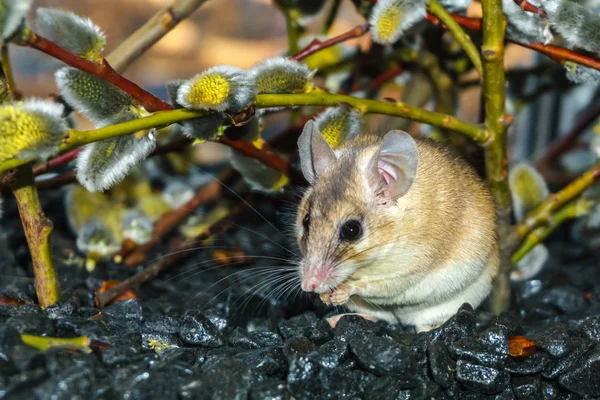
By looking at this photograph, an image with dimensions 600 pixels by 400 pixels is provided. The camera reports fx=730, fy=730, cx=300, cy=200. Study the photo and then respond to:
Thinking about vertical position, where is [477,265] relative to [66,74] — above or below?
below

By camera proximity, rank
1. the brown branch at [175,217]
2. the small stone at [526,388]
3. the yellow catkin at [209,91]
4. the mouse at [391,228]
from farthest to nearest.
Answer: the brown branch at [175,217] < the mouse at [391,228] < the small stone at [526,388] < the yellow catkin at [209,91]

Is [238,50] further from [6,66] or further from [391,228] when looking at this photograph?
[6,66]

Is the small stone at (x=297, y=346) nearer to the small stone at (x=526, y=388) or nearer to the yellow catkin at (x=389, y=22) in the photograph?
the small stone at (x=526, y=388)

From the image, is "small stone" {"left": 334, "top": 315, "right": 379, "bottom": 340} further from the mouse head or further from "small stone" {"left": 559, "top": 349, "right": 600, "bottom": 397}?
"small stone" {"left": 559, "top": 349, "right": 600, "bottom": 397}

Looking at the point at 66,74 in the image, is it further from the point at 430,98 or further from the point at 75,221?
the point at 430,98

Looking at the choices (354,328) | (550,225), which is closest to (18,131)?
(354,328)

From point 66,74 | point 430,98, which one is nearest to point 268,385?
point 66,74

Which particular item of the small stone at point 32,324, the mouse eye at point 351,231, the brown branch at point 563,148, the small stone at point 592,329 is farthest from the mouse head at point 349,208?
the brown branch at point 563,148
